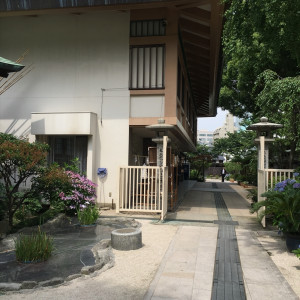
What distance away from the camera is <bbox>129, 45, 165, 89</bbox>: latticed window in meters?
10.7

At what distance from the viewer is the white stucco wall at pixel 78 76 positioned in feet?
35.6

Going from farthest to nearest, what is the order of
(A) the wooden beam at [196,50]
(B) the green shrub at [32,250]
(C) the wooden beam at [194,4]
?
(A) the wooden beam at [196,50]
(C) the wooden beam at [194,4]
(B) the green shrub at [32,250]

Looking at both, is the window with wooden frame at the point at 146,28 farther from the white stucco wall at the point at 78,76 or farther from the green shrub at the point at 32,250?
the green shrub at the point at 32,250

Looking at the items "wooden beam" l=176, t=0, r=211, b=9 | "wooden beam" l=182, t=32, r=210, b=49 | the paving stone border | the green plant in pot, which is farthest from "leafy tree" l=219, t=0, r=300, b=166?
the paving stone border

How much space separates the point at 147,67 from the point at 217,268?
24.7 feet

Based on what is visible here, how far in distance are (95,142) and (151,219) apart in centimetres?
347

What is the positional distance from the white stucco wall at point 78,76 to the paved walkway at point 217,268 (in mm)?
4131

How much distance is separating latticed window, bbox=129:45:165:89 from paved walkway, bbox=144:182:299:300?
4985mm

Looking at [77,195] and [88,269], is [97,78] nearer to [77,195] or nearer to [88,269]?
[77,195]

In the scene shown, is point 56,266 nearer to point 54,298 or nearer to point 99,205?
point 54,298

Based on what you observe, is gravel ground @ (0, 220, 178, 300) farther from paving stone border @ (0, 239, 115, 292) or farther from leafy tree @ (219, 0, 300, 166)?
leafy tree @ (219, 0, 300, 166)

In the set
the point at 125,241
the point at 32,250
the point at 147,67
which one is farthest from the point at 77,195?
the point at 147,67

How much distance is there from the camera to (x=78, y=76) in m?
11.2

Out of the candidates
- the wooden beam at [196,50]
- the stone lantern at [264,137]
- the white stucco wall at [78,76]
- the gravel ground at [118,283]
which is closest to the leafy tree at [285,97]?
the stone lantern at [264,137]
